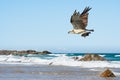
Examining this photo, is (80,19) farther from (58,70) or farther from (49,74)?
(58,70)

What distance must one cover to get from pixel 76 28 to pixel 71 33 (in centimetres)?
22

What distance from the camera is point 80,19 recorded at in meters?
13.1

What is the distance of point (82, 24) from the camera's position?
12867mm

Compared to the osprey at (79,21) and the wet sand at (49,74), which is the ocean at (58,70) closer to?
the wet sand at (49,74)

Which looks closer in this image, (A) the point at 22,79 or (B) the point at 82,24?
(B) the point at 82,24

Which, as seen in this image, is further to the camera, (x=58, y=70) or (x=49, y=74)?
(x=58, y=70)

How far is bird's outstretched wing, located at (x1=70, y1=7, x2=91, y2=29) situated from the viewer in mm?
12869

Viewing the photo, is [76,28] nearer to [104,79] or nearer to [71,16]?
[71,16]

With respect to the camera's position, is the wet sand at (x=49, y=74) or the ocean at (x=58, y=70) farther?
the ocean at (x=58, y=70)

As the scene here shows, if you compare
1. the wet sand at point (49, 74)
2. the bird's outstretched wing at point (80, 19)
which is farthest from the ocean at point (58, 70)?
the bird's outstretched wing at point (80, 19)

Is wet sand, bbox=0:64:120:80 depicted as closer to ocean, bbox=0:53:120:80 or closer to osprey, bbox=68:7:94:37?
ocean, bbox=0:53:120:80

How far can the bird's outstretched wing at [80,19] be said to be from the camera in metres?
12.9

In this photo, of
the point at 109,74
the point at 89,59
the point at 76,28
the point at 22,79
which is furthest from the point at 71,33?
the point at 89,59

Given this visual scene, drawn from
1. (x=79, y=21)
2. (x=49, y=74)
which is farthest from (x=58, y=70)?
(x=79, y=21)
